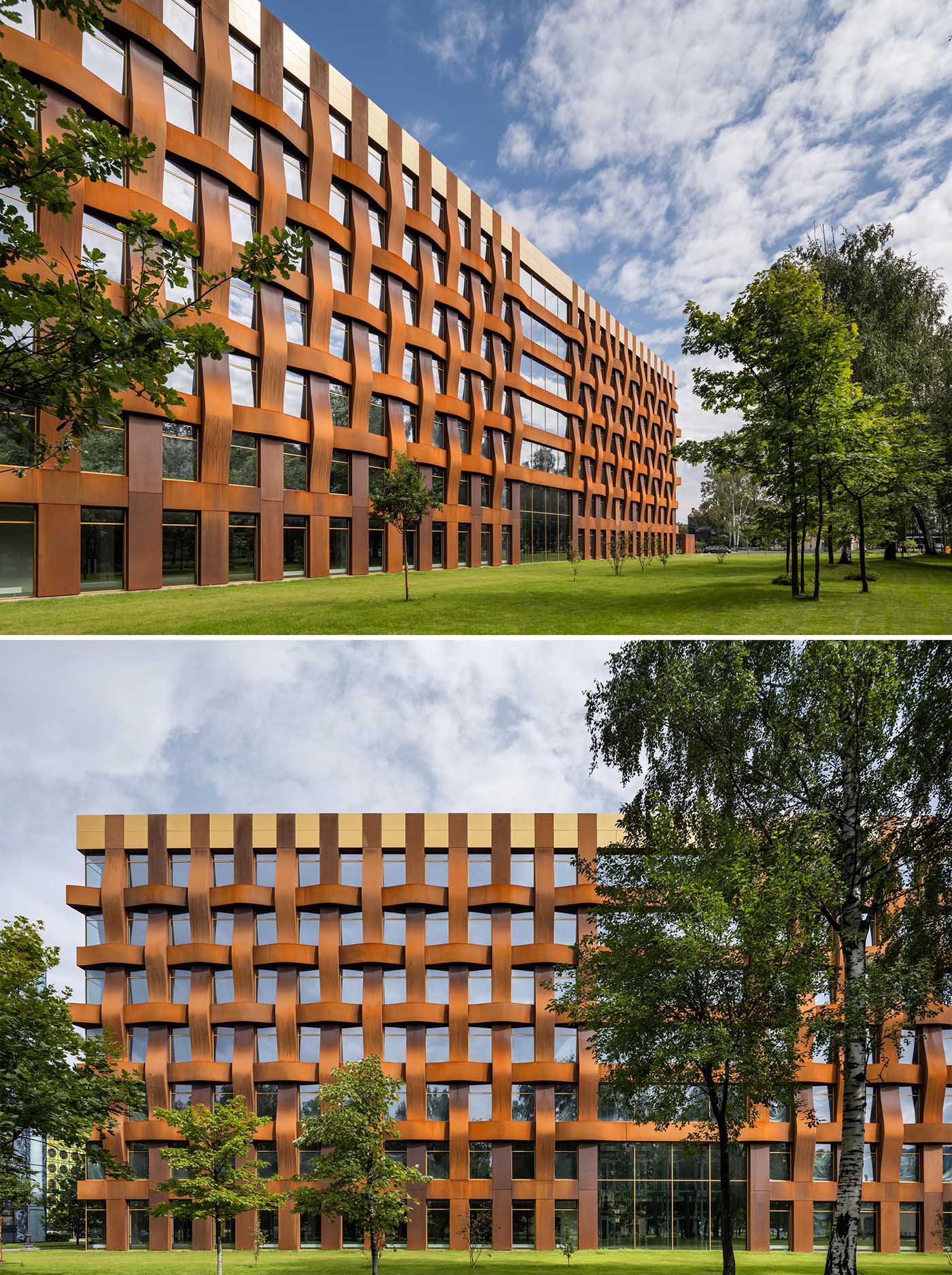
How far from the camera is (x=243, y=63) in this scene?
104 feet

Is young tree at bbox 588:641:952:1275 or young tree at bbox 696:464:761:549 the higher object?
young tree at bbox 696:464:761:549

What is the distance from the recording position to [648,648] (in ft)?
50.7

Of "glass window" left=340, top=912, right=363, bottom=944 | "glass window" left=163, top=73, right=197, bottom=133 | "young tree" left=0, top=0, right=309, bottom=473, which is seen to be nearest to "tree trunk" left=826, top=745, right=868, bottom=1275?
"young tree" left=0, top=0, right=309, bottom=473

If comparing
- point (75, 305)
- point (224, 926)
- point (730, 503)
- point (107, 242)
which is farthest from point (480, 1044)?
point (730, 503)

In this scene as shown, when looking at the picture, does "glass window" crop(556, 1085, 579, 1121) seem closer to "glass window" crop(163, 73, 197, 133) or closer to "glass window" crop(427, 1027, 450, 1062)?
"glass window" crop(427, 1027, 450, 1062)

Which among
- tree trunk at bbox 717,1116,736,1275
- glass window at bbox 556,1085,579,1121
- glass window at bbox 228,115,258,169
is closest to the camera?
tree trunk at bbox 717,1116,736,1275

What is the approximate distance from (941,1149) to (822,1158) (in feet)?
16.9

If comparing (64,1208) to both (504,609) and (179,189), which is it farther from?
(179,189)

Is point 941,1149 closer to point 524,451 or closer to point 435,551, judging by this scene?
point 435,551

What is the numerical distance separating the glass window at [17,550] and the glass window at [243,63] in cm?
2019

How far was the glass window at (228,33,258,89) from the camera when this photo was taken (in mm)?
31281

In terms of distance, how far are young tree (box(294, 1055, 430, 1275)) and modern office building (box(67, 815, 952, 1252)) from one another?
24.7 feet

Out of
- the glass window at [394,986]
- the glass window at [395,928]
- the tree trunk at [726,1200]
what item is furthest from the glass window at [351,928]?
the tree trunk at [726,1200]

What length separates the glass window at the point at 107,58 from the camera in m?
25.6
